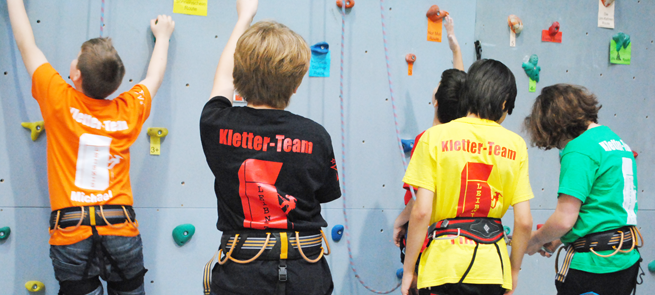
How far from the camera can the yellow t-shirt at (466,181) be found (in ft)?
3.59

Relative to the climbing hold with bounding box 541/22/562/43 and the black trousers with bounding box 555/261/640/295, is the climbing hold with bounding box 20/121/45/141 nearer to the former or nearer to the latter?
the black trousers with bounding box 555/261/640/295

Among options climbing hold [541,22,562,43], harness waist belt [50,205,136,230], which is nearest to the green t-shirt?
climbing hold [541,22,562,43]

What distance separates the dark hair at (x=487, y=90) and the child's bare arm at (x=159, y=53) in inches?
41.0

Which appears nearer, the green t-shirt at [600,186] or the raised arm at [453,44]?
the green t-shirt at [600,186]

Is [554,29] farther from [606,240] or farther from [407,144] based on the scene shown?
[606,240]

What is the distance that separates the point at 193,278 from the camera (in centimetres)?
172

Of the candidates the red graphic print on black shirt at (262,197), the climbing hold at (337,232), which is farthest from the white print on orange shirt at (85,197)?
the climbing hold at (337,232)

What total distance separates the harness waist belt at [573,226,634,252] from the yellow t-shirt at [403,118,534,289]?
0.35m

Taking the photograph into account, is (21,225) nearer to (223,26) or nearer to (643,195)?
(223,26)

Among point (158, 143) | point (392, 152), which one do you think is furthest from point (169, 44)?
point (392, 152)

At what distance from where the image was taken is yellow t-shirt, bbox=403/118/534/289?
1.10m

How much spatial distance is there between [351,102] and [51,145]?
113 centimetres

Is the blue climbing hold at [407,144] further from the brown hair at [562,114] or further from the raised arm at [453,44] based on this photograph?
the brown hair at [562,114]

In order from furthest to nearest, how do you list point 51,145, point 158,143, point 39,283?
point 158,143 → point 39,283 → point 51,145
